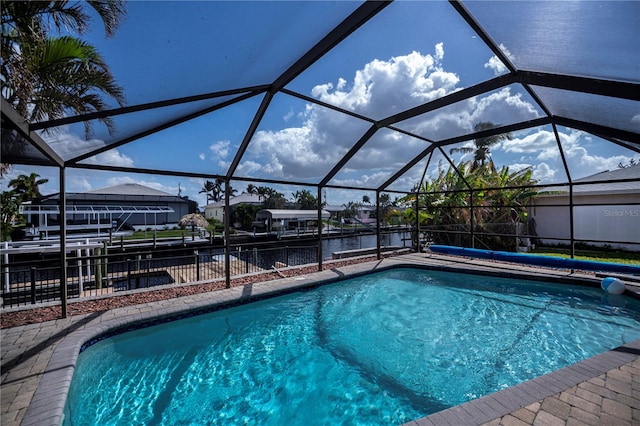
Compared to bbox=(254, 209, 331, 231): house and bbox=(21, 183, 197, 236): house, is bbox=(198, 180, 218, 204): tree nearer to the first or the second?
bbox=(21, 183, 197, 236): house

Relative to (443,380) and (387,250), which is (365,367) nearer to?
(443,380)

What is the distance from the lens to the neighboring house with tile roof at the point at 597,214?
36.4ft

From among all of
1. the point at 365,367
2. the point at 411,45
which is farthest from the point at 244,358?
the point at 411,45

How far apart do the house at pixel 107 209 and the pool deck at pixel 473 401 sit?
9622 millimetres

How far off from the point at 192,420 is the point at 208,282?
13.0ft

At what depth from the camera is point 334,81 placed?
455 cm

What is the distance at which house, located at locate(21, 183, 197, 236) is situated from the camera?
45.7ft

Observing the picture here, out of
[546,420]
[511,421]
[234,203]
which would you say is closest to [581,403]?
[546,420]

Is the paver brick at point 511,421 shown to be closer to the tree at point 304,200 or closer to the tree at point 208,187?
the tree at point 304,200

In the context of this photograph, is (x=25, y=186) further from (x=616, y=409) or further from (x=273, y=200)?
(x=616, y=409)

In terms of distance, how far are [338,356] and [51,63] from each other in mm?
5783

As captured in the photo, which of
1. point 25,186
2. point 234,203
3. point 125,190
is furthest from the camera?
point 234,203

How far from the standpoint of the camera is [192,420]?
9.92 feet

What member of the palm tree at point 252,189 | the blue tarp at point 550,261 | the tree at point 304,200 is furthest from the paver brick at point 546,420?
the palm tree at point 252,189
